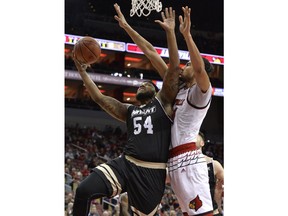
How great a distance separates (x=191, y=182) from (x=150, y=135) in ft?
1.81

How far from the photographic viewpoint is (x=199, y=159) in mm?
4637

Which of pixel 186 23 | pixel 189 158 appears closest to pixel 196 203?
pixel 189 158

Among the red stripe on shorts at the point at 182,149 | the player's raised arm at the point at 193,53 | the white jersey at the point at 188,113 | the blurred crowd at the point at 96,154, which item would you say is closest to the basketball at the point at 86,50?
the white jersey at the point at 188,113

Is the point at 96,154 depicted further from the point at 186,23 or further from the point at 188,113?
the point at 186,23

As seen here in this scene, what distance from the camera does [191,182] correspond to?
14.9 feet

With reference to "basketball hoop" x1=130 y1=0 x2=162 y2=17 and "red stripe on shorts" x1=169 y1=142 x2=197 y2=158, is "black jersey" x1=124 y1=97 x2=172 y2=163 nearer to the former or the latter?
"red stripe on shorts" x1=169 y1=142 x2=197 y2=158

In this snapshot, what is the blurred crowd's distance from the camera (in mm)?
12867

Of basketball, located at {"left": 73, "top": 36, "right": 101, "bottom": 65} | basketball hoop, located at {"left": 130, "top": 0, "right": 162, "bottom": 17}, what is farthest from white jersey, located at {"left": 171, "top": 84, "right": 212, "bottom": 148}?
basketball hoop, located at {"left": 130, "top": 0, "right": 162, "bottom": 17}
